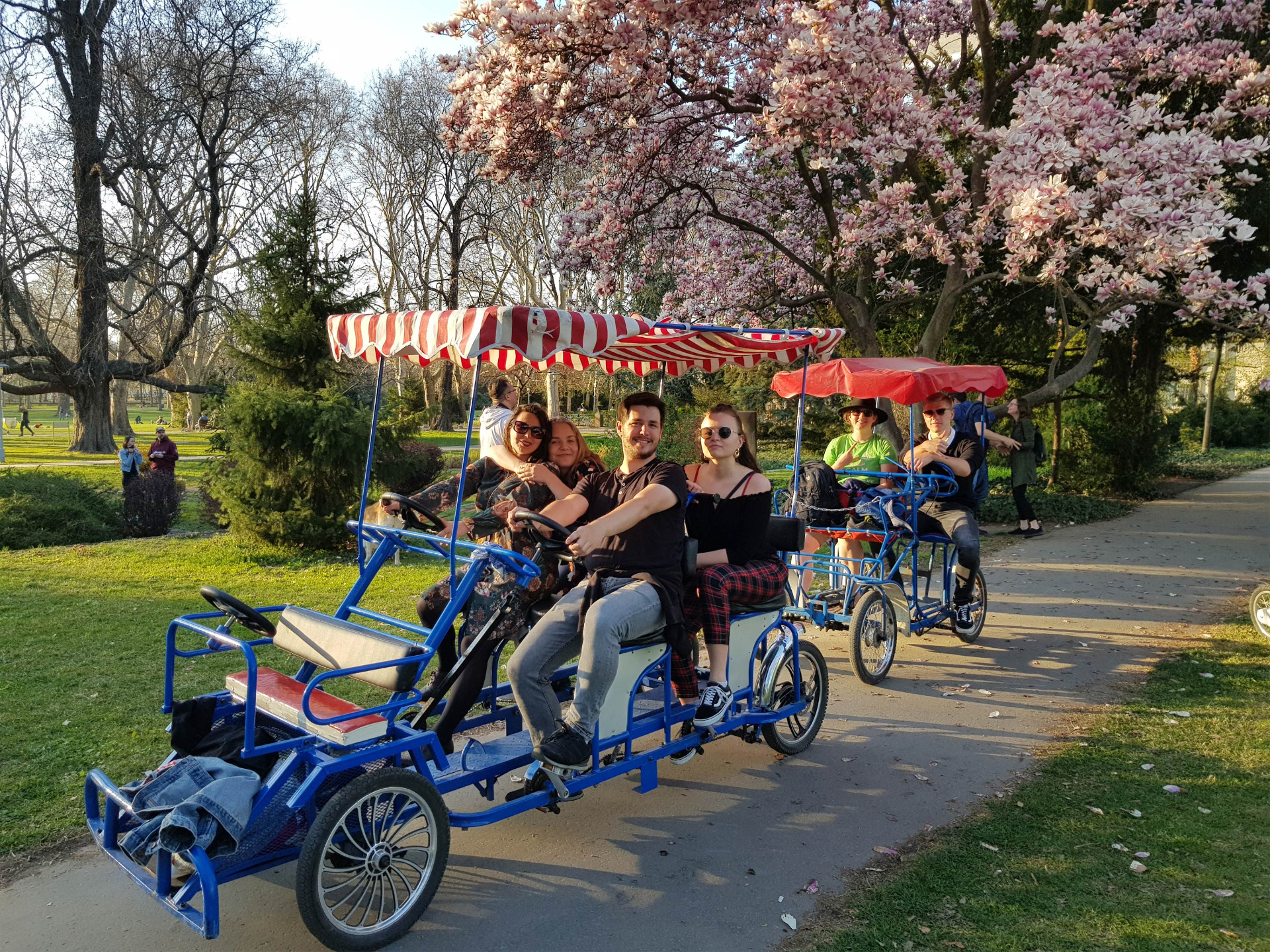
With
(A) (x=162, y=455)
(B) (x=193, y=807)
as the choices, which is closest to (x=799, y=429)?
(B) (x=193, y=807)

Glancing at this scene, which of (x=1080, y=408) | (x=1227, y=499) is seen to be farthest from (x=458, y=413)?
(x=1227, y=499)

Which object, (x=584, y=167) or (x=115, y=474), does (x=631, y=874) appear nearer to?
(x=584, y=167)


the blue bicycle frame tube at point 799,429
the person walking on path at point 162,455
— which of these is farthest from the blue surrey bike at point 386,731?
the person walking on path at point 162,455

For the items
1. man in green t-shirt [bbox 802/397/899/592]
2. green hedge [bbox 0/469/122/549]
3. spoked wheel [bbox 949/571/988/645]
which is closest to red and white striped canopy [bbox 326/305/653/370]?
man in green t-shirt [bbox 802/397/899/592]

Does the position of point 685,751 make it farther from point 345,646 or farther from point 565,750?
point 345,646

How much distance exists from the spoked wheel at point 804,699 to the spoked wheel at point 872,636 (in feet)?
3.80

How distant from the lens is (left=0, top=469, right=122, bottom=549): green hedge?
12953 mm

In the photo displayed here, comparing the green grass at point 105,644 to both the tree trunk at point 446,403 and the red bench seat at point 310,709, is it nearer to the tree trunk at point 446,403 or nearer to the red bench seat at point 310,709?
the red bench seat at point 310,709

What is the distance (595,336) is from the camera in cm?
405

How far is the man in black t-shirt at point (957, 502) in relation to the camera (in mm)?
7699

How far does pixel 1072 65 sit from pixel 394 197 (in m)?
34.9

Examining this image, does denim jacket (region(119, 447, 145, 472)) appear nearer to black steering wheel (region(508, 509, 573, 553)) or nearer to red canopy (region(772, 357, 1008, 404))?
red canopy (region(772, 357, 1008, 404))

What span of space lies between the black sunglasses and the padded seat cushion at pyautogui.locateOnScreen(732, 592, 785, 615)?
1498 mm

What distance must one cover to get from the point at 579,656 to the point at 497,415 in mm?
2330
